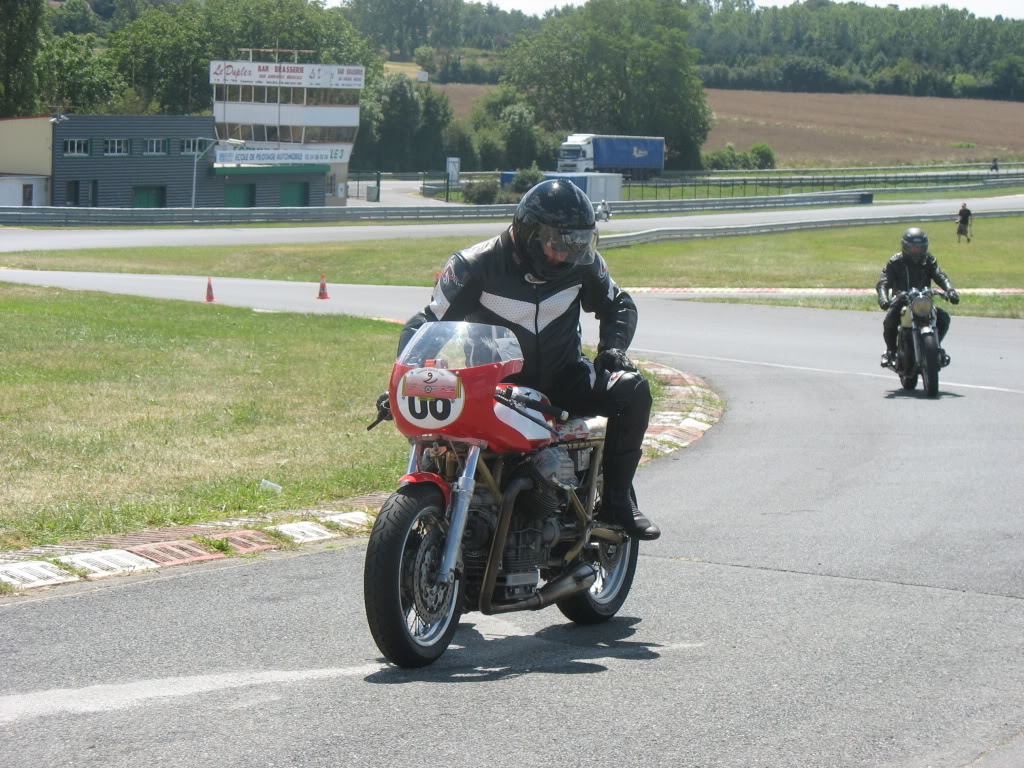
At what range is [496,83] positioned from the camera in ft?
608

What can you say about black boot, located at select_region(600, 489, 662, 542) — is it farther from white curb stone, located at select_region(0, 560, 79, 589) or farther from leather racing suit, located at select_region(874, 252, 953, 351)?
leather racing suit, located at select_region(874, 252, 953, 351)

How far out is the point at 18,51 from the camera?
8294cm

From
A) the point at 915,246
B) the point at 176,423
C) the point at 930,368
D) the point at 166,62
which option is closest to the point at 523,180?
the point at 166,62

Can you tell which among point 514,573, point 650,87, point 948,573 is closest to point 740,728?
point 514,573

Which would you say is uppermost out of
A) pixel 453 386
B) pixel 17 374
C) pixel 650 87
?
pixel 650 87

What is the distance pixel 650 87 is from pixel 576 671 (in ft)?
451

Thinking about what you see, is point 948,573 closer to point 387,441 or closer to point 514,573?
point 514,573

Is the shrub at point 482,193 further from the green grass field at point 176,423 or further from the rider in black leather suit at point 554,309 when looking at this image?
the rider in black leather suit at point 554,309

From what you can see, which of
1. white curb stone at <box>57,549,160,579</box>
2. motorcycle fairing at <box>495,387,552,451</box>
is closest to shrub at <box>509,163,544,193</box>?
white curb stone at <box>57,549,160,579</box>

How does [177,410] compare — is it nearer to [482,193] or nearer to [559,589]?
[559,589]

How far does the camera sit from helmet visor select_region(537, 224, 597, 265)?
603cm

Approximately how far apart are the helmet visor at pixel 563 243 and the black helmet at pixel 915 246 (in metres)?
10.7

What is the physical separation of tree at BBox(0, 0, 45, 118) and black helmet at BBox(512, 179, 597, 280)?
83.3m

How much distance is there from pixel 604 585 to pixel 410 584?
59.0 inches
